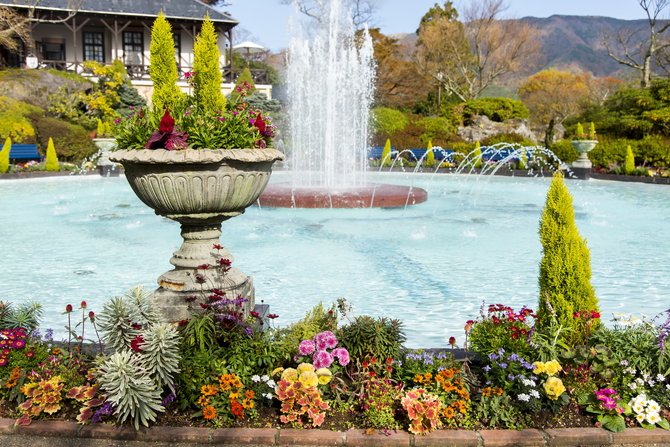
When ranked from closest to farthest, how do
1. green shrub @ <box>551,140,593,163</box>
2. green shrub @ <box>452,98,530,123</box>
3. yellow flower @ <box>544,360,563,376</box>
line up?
yellow flower @ <box>544,360,563,376</box>
green shrub @ <box>551,140,593,163</box>
green shrub @ <box>452,98,530,123</box>

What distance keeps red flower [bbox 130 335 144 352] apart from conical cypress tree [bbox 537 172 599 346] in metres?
2.43

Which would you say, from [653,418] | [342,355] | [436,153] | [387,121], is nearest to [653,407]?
[653,418]

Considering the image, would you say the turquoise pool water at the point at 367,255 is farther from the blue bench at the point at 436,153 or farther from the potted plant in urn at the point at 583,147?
the blue bench at the point at 436,153

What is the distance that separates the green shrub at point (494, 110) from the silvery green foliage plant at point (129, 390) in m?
28.9

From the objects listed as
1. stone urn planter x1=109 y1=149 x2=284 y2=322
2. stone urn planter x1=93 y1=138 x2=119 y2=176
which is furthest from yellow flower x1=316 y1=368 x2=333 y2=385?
stone urn planter x1=93 y1=138 x2=119 y2=176

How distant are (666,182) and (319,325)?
17127 millimetres

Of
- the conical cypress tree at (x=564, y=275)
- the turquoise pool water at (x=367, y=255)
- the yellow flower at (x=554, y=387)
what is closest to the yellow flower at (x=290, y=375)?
the yellow flower at (x=554, y=387)

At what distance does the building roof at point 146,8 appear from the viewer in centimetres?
3059

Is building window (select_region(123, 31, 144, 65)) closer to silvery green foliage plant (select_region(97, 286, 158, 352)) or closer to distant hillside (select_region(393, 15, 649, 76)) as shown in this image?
silvery green foliage plant (select_region(97, 286, 158, 352))

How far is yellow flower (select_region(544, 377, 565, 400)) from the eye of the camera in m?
2.87

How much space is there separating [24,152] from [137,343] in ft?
68.5

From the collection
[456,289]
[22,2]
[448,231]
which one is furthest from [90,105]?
[456,289]

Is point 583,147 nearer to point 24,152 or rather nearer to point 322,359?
point 322,359

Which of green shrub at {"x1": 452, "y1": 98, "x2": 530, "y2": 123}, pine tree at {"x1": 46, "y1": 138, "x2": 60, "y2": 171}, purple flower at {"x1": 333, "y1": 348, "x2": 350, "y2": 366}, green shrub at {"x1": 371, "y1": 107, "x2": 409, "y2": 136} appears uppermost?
green shrub at {"x1": 452, "y1": 98, "x2": 530, "y2": 123}
